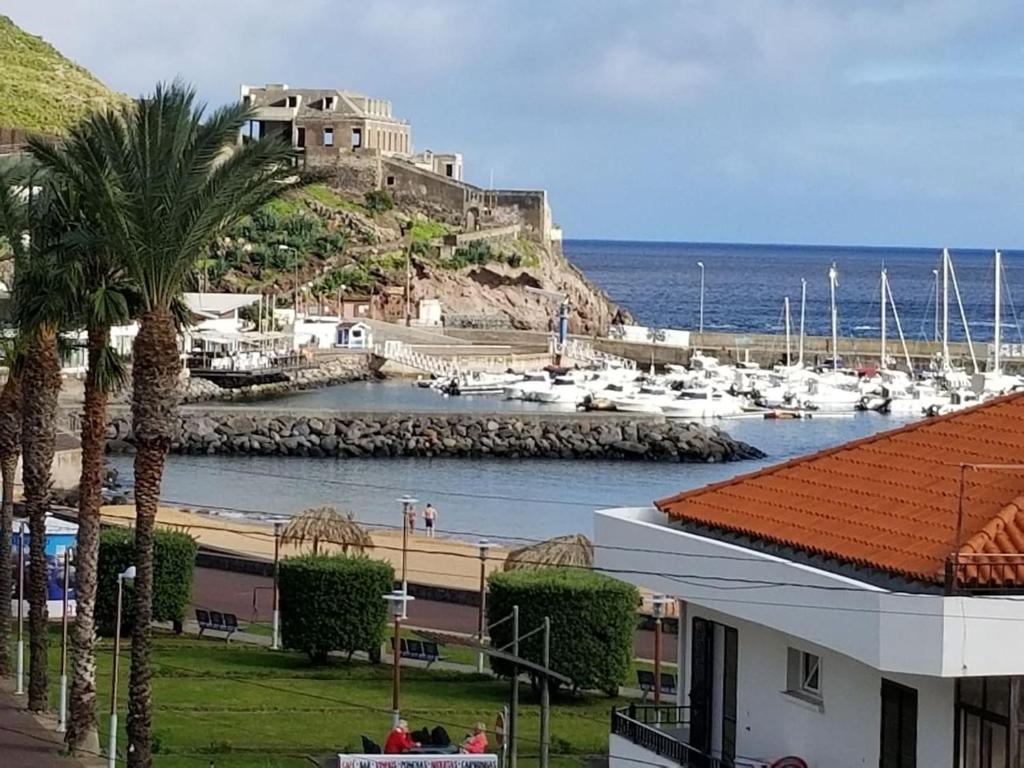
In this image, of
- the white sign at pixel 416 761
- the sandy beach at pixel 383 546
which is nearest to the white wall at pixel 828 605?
the white sign at pixel 416 761

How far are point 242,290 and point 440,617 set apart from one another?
85.0 metres

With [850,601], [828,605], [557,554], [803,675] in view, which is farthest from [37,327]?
[850,601]

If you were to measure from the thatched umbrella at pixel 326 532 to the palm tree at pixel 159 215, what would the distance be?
47.7 feet

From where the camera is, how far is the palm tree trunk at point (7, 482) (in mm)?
25578

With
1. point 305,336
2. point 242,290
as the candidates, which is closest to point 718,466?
point 305,336

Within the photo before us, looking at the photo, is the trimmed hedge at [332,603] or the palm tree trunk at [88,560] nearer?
the palm tree trunk at [88,560]

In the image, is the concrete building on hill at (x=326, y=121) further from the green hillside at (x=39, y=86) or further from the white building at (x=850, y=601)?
the white building at (x=850, y=601)

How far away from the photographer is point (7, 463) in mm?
25797

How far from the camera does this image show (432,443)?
250ft

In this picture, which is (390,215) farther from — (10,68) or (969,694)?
(969,694)

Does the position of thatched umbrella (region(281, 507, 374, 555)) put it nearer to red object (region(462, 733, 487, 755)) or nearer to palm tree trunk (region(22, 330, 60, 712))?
palm tree trunk (region(22, 330, 60, 712))

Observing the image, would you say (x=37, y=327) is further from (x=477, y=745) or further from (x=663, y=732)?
(x=663, y=732)

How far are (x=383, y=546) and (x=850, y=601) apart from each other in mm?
29287

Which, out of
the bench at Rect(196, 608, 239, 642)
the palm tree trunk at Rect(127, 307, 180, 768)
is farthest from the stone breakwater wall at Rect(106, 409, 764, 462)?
the palm tree trunk at Rect(127, 307, 180, 768)
